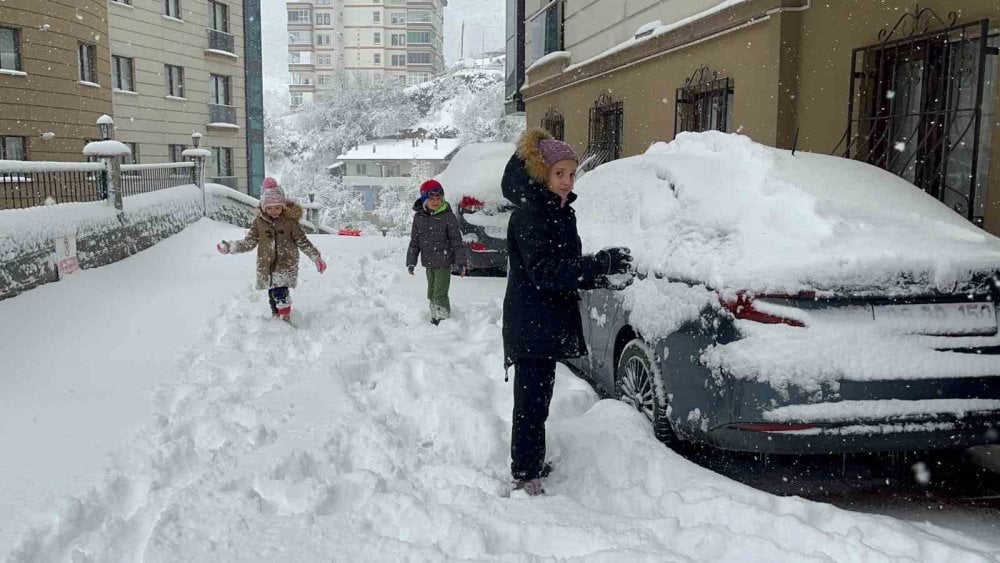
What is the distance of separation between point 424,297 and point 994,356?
6064mm

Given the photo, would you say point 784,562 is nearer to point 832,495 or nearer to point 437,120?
point 832,495

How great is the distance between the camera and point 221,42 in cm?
3136

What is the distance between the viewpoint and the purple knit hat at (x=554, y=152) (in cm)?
347

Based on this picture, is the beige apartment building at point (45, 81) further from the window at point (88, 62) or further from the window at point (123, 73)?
the window at point (123, 73)

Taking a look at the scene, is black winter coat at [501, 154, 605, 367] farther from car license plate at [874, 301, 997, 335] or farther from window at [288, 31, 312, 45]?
window at [288, 31, 312, 45]

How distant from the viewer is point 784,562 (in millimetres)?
2803

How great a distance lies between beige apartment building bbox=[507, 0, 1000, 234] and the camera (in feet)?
19.3

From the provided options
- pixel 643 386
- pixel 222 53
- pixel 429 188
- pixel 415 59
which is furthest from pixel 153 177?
pixel 415 59

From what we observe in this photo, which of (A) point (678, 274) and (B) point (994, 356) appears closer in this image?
(B) point (994, 356)

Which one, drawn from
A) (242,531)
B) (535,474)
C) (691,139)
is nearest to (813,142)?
(691,139)

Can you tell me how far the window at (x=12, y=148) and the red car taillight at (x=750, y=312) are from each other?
19.0m

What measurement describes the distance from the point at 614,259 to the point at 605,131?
33.2 feet

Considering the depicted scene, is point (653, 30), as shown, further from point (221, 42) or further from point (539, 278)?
point (221, 42)

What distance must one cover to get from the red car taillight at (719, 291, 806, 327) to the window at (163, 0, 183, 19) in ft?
97.9
